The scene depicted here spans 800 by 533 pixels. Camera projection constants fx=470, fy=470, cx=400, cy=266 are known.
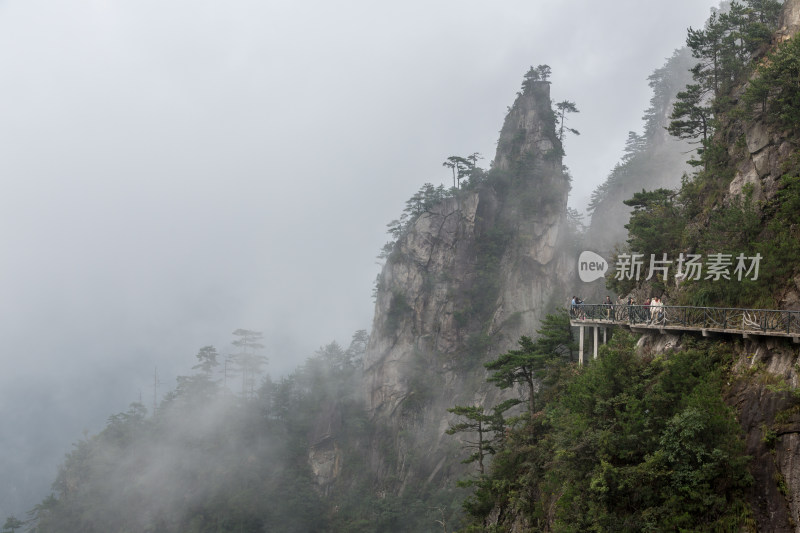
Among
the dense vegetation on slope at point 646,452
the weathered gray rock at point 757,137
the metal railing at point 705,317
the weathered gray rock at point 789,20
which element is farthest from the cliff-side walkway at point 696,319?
the weathered gray rock at point 789,20

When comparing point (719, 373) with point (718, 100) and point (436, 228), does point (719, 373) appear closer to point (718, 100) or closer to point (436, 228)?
point (718, 100)

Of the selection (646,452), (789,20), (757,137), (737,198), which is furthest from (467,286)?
(646,452)

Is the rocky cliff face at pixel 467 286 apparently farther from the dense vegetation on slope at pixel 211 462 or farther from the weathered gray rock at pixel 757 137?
the weathered gray rock at pixel 757 137

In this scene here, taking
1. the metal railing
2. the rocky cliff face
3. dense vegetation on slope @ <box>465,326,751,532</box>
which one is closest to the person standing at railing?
the metal railing

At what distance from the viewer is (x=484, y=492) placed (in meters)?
20.7

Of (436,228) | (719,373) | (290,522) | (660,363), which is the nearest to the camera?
(719,373)

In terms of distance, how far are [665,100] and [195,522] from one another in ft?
262

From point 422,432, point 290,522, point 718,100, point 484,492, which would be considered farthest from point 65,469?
point 718,100

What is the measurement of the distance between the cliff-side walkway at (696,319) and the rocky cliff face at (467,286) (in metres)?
33.8

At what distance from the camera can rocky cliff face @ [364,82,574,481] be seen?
55000 mm

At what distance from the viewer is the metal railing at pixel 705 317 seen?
480 inches

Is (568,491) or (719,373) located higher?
(719,373)

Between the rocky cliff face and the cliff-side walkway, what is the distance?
33.8 meters

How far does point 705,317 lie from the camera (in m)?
14.9
